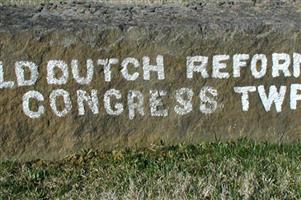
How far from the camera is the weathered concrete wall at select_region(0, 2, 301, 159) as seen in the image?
4.78 m

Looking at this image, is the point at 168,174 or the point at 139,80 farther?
the point at 139,80

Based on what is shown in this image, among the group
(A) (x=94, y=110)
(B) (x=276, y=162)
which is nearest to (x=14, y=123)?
(A) (x=94, y=110)

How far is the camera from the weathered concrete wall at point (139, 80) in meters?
4.78

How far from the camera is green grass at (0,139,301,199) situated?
4.36 meters

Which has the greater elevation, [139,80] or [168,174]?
[139,80]

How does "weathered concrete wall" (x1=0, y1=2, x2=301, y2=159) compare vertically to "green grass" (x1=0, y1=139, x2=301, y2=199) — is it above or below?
above

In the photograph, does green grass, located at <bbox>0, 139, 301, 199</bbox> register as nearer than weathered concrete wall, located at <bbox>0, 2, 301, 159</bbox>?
Yes

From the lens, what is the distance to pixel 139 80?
4867mm

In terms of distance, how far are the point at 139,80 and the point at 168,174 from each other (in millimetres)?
643

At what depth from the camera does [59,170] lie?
15.6 feet

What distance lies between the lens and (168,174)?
4.54 m

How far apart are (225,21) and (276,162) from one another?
94 cm

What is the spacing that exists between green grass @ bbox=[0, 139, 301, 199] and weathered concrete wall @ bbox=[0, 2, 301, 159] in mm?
96

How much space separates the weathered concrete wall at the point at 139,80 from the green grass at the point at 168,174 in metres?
0.10
